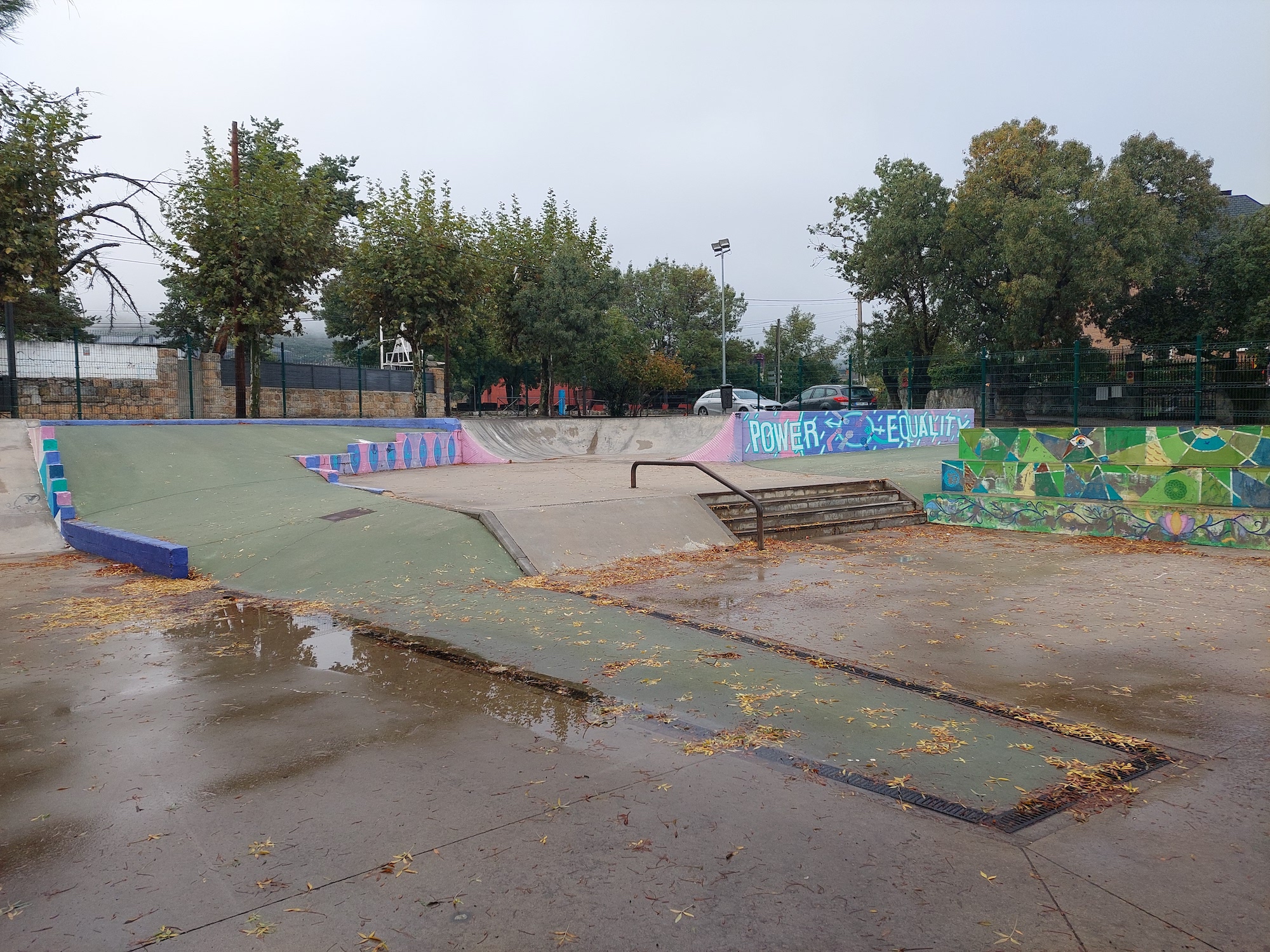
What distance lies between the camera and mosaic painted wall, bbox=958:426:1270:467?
9.99m

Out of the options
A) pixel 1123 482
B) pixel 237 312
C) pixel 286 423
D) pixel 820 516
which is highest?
pixel 237 312

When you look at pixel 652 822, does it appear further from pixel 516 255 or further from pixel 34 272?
pixel 516 255

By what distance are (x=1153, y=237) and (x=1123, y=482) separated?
59.5ft

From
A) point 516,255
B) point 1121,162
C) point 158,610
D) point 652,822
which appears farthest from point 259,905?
point 1121,162

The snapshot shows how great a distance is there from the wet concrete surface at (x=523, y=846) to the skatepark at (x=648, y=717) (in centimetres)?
2

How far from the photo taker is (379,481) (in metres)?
13.4

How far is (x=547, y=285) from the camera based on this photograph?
90.3 ft

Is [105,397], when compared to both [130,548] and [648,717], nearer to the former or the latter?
[130,548]

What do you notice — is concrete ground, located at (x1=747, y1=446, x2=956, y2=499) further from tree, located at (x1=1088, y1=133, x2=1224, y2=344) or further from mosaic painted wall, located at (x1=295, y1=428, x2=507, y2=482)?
tree, located at (x1=1088, y1=133, x2=1224, y2=344)

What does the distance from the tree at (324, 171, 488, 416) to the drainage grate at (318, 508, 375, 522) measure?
1340cm

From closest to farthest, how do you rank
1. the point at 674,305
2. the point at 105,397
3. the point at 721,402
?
the point at 105,397 → the point at 721,402 → the point at 674,305

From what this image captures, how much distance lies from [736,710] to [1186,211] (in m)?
31.7

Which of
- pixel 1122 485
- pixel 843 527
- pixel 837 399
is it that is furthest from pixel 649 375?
pixel 1122 485

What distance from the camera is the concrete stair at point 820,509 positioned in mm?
10750
